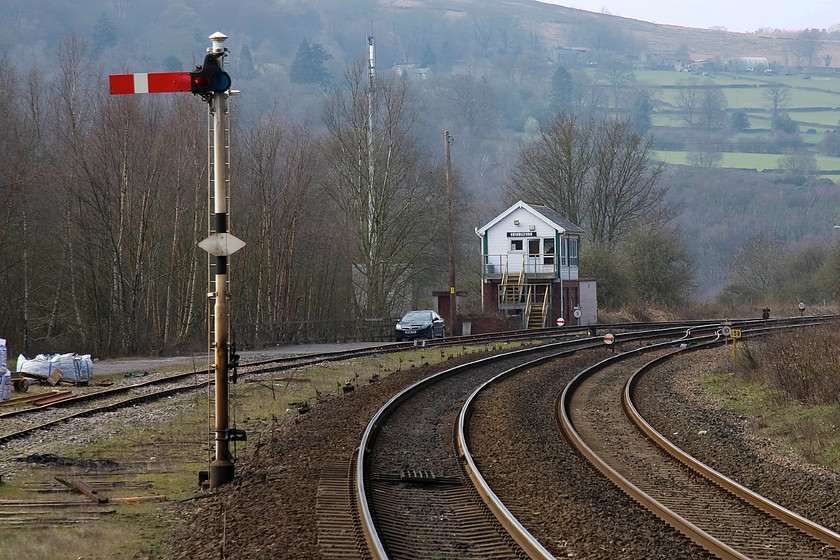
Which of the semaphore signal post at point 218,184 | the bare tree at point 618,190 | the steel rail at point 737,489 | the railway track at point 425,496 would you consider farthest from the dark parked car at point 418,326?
the semaphore signal post at point 218,184

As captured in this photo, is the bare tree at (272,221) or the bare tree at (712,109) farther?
the bare tree at (712,109)

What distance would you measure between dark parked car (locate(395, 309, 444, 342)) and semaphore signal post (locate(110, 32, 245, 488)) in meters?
28.4

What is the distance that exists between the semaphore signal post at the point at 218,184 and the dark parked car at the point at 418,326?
2843cm

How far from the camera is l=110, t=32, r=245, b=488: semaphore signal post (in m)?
11.0

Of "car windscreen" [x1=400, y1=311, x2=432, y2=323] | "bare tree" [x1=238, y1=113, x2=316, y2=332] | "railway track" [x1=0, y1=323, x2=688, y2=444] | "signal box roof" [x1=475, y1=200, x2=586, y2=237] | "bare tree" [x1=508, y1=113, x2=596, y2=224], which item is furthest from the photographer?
"bare tree" [x1=508, y1=113, x2=596, y2=224]

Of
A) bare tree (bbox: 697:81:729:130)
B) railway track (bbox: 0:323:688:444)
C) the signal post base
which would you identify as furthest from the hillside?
the signal post base

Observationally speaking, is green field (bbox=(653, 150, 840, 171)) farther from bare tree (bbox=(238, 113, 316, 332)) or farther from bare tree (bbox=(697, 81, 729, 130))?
bare tree (bbox=(238, 113, 316, 332))

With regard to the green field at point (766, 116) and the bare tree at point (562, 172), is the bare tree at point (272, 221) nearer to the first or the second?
the bare tree at point (562, 172)

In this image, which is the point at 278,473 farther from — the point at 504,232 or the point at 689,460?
the point at 504,232

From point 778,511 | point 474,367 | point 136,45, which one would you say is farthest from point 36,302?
point 136,45

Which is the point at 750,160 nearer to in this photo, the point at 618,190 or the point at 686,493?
the point at 618,190

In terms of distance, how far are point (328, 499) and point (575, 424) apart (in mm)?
7093

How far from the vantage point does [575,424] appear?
1602cm

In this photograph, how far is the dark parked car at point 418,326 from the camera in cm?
3972
